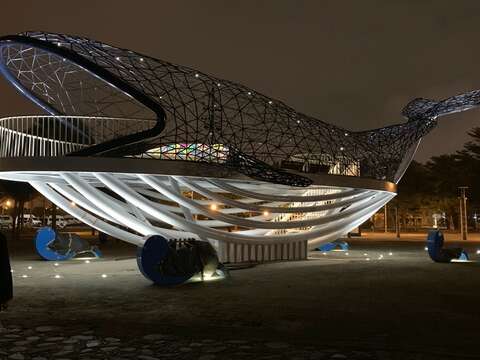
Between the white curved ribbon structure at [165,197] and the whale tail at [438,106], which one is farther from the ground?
the whale tail at [438,106]

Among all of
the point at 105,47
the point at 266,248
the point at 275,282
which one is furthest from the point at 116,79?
the point at 266,248

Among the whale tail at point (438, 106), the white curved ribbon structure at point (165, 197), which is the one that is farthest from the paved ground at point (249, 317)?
the whale tail at point (438, 106)

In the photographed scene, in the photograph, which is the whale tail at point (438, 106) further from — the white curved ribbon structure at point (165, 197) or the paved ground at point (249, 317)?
the paved ground at point (249, 317)

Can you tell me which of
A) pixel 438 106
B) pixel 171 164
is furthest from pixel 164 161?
pixel 438 106

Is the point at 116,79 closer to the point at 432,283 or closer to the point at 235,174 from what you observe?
the point at 235,174

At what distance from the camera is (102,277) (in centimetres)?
1889

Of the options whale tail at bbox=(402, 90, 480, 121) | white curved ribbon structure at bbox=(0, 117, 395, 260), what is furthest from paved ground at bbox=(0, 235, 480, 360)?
whale tail at bbox=(402, 90, 480, 121)

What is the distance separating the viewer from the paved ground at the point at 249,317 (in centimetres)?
837

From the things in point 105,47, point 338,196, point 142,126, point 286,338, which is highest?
point 105,47

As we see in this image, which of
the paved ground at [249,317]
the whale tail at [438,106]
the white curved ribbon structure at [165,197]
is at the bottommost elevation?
the paved ground at [249,317]

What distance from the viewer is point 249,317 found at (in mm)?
11211

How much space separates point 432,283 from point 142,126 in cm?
1417

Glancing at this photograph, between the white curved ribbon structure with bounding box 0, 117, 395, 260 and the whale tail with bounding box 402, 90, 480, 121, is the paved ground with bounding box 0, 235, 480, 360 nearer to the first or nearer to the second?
the white curved ribbon structure with bounding box 0, 117, 395, 260

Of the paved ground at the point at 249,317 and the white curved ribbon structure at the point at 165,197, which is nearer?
the paved ground at the point at 249,317
